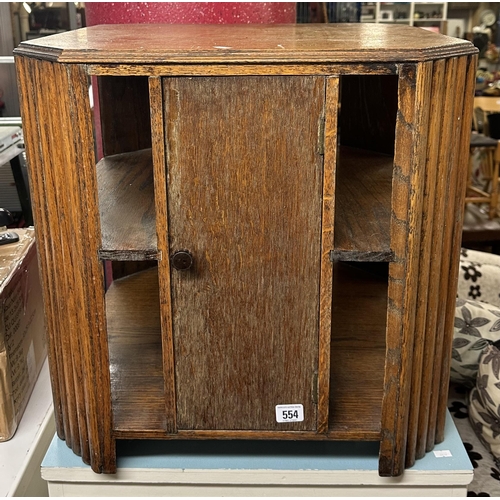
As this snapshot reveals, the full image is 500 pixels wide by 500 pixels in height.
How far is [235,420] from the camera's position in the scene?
1.07 m

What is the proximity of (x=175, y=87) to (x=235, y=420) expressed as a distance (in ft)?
1.63

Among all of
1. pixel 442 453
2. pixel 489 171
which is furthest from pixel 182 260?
pixel 489 171

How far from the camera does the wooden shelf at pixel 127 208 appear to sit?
963 millimetres

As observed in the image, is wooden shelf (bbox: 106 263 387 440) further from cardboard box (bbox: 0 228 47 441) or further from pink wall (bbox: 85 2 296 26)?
pink wall (bbox: 85 2 296 26)

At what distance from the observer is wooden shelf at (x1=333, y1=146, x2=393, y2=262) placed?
38.1 inches

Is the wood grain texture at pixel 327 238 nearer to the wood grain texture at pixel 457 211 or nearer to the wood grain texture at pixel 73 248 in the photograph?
the wood grain texture at pixel 457 211

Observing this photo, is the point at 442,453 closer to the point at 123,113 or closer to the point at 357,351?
the point at 357,351

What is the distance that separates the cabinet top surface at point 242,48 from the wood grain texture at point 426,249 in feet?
0.18

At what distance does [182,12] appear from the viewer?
1562mm

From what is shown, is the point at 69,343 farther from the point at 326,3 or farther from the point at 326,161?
the point at 326,3

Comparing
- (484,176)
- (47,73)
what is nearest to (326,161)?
(47,73)

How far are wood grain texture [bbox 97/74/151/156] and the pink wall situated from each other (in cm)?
17

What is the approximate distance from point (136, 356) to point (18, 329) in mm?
316

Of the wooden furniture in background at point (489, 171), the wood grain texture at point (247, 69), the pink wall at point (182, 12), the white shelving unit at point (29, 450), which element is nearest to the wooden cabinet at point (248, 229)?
the wood grain texture at point (247, 69)
